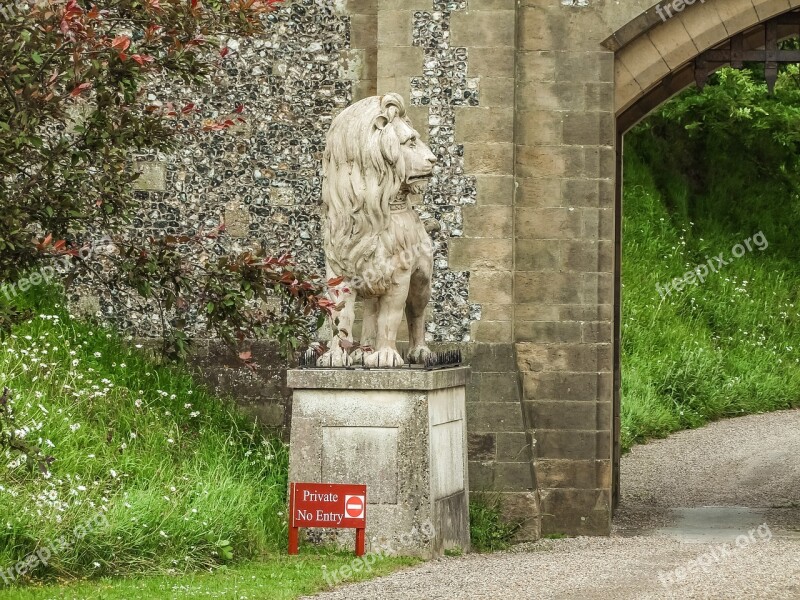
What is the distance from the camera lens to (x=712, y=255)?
2350cm

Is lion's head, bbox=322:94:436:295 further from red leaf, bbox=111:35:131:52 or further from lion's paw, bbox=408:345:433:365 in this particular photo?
red leaf, bbox=111:35:131:52

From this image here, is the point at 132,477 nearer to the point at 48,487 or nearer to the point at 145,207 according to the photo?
the point at 48,487

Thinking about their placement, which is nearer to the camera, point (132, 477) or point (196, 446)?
point (132, 477)

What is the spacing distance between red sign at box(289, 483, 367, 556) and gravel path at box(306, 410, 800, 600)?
0.49 metres

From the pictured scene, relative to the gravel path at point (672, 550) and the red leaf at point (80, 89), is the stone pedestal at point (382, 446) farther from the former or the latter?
the red leaf at point (80, 89)

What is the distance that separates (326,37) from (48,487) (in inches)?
178

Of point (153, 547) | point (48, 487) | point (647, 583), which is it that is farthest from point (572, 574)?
point (48, 487)

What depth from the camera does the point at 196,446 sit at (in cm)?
1045

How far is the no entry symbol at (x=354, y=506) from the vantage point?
8.71 m

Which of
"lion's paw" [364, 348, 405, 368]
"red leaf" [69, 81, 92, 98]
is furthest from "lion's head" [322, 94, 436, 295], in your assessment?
"red leaf" [69, 81, 92, 98]

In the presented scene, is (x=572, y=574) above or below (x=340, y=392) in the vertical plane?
below

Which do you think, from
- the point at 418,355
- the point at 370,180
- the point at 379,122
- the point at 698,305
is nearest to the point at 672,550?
the point at 418,355

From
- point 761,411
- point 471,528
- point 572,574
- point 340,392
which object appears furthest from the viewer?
point 761,411

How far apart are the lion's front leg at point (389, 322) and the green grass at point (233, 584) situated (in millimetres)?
1224
